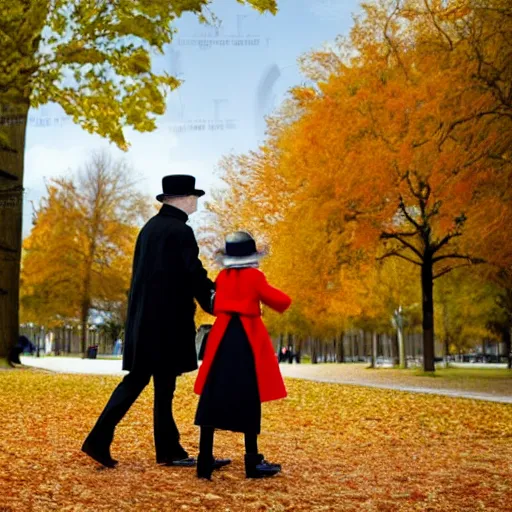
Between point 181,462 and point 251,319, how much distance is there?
1263 mm

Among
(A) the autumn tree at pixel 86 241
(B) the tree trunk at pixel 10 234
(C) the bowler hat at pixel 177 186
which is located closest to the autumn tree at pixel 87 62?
(B) the tree trunk at pixel 10 234

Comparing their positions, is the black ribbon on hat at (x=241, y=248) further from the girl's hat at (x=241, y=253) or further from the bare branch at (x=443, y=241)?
the bare branch at (x=443, y=241)

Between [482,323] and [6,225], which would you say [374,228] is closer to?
[6,225]

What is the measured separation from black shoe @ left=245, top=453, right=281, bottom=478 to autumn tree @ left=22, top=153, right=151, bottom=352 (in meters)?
34.1

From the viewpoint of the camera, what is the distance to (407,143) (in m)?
17.7

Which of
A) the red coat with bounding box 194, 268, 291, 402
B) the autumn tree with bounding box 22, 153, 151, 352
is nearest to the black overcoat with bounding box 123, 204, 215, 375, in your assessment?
the red coat with bounding box 194, 268, 291, 402

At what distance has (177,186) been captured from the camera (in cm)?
599

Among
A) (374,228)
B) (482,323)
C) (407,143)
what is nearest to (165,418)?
(407,143)

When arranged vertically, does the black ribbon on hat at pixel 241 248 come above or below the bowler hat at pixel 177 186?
below

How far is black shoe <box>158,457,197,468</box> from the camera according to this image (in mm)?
5992

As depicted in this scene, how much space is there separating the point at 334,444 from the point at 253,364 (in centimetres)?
294

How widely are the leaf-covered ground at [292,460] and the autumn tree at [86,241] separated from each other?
27.1m

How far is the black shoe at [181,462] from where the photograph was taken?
5.99 metres

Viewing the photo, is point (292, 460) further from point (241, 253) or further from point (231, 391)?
point (241, 253)
